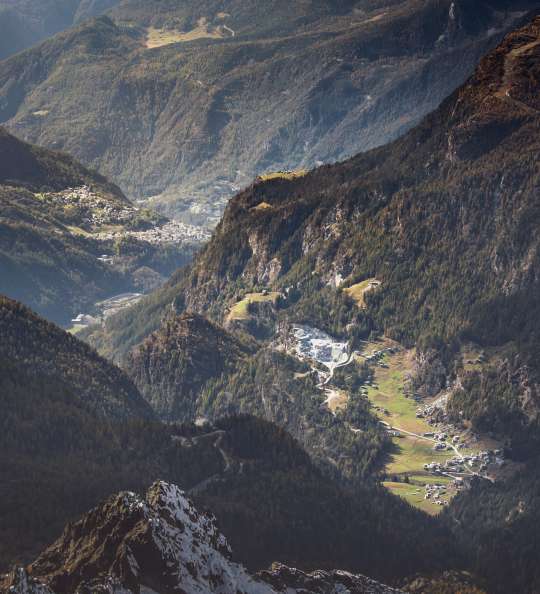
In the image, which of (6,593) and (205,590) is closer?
(6,593)

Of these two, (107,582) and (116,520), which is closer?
(107,582)

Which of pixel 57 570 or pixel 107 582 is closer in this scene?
pixel 107 582

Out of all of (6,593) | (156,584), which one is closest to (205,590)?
(156,584)

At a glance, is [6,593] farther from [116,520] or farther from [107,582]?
[116,520]

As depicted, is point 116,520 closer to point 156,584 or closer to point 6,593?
point 156,584

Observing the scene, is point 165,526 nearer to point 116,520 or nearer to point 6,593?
point 116,520

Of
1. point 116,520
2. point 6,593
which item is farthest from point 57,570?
point 6,593

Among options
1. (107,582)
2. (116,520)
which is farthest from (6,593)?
(116,520)
